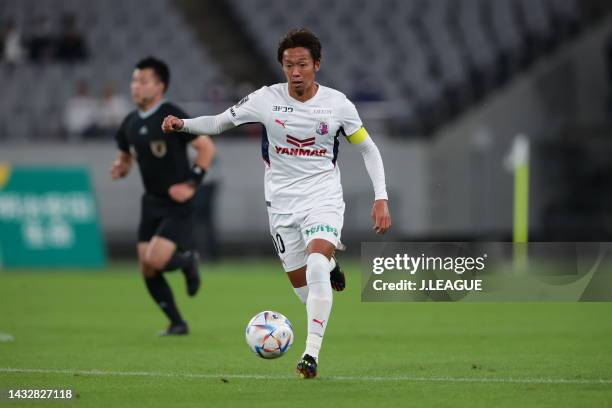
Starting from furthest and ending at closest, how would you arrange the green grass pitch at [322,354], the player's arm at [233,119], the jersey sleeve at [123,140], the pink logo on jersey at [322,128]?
1. the jersey sleeve at [123,140]
2. the player's arm at [233,119]
3. the pink logo on jersey at [322,128]
4. the green grass pitch at [322,354]

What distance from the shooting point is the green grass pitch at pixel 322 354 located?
8.05 metres

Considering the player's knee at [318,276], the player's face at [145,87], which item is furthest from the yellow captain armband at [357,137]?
the player's face at [145,87]

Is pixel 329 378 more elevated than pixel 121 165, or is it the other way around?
pixel 121 165

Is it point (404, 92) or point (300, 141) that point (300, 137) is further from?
A: point (404, 92)

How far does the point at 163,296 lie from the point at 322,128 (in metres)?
3.66

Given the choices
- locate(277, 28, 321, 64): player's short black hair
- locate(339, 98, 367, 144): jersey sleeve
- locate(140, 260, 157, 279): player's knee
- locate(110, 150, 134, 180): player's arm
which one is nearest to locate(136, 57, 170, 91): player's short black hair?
locate(110, 150, 134, 180): player's arm

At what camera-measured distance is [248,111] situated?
9.17 meters

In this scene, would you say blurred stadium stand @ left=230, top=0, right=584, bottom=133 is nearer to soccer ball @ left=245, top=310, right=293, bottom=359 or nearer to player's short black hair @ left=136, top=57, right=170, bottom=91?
player's short black hair @ left=136, top=57, right=170, bottom=91

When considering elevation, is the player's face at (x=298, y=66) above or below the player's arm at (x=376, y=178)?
above

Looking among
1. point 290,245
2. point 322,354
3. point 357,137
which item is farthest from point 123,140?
point 357,137

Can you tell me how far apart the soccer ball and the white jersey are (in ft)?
2.54

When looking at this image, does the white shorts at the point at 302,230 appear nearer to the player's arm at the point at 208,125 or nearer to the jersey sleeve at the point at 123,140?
the player's arm at the point at 208,125

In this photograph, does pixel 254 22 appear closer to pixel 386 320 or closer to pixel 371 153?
pixel 386 320

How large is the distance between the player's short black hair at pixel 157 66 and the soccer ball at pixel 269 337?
379 centimetres
